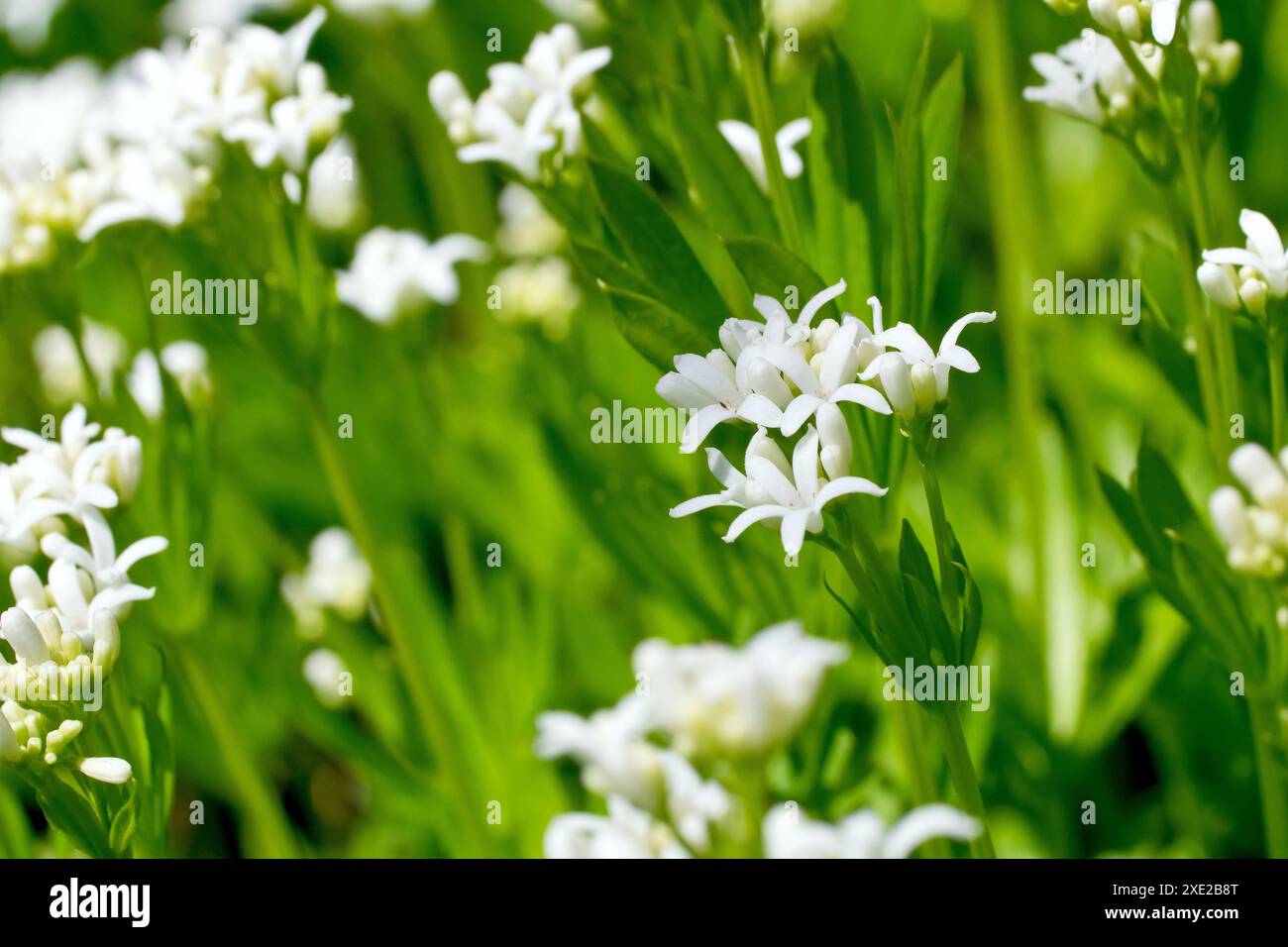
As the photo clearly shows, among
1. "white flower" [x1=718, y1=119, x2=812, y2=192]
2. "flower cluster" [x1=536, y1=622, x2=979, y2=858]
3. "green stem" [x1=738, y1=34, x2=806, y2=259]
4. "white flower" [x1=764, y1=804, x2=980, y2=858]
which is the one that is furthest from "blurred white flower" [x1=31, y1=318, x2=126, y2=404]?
"white flower" [x1=764, y1=804, x2=980, y2=858]

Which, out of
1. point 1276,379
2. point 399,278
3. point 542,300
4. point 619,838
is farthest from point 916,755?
point 399,278

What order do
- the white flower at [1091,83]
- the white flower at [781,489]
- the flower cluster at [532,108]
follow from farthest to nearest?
the flower cluster at [532,108] < the white flower at [1091,83] < the white flower at [781,489]

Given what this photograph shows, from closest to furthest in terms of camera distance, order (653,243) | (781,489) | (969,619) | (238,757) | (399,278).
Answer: (781,489) → (969,619) → (653,243) → (238,757) → (399,278)

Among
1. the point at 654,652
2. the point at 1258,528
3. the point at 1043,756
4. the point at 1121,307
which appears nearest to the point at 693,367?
the point at 654,652

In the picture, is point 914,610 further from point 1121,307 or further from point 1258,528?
point 1121,307

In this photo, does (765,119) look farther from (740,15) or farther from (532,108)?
(532,108)

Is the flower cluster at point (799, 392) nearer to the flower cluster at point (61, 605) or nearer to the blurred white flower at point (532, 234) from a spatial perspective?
the flower cluster at point (61, 605)

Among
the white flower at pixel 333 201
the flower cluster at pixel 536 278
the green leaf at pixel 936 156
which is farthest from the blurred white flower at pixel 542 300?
the green leaf at pixel 936 156

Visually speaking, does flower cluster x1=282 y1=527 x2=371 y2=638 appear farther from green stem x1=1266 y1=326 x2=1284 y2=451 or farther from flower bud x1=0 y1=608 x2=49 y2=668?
green stem x1=1266 y1=326 x2=1284 y2=451
